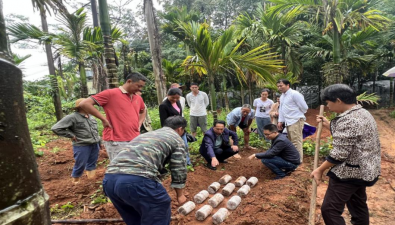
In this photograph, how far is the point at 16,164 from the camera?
0.53m

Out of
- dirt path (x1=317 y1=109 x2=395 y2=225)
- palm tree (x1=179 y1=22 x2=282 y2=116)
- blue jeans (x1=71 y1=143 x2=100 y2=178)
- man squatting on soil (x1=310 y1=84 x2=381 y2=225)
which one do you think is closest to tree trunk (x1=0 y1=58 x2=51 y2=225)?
man squatting on soil (x1=310 y1=84 x2=381 y2=225)

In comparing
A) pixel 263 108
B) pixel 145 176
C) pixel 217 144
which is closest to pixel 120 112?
pixel 145 176

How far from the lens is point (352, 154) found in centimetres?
209

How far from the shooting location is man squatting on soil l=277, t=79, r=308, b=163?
440 centimetres

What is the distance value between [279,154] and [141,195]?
2886 mm

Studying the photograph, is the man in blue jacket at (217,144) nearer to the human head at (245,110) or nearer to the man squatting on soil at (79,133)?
the human head at (245,110)

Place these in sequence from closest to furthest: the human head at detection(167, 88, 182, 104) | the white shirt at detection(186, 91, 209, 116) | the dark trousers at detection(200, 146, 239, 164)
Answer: the human head at detection(167, 88, 182, 104), the dark trousers at detection(200, 146, 239, 164), the white shirt at detection(186, 91, 209, 116)

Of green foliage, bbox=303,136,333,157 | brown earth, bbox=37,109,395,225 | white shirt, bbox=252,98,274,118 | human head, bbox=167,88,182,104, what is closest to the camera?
brown earth, bbox=37,109,395,225

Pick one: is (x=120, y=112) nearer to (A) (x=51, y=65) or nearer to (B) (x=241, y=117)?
(B) (x=241, y=117)

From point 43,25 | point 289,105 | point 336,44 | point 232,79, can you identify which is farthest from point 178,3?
point 289,105

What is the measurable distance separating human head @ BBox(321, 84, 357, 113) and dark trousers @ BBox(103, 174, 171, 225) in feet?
5.96

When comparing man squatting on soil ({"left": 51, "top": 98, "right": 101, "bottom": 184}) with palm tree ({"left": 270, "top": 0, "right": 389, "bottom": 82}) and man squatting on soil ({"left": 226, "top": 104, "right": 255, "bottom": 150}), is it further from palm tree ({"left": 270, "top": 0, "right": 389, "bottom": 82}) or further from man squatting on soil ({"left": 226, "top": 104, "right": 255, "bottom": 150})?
palm tree ({"left": 270, "top": 0, "right": 389, "bottom": 82})

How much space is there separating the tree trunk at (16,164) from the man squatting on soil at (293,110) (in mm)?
4465

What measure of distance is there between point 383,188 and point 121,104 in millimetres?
4446
